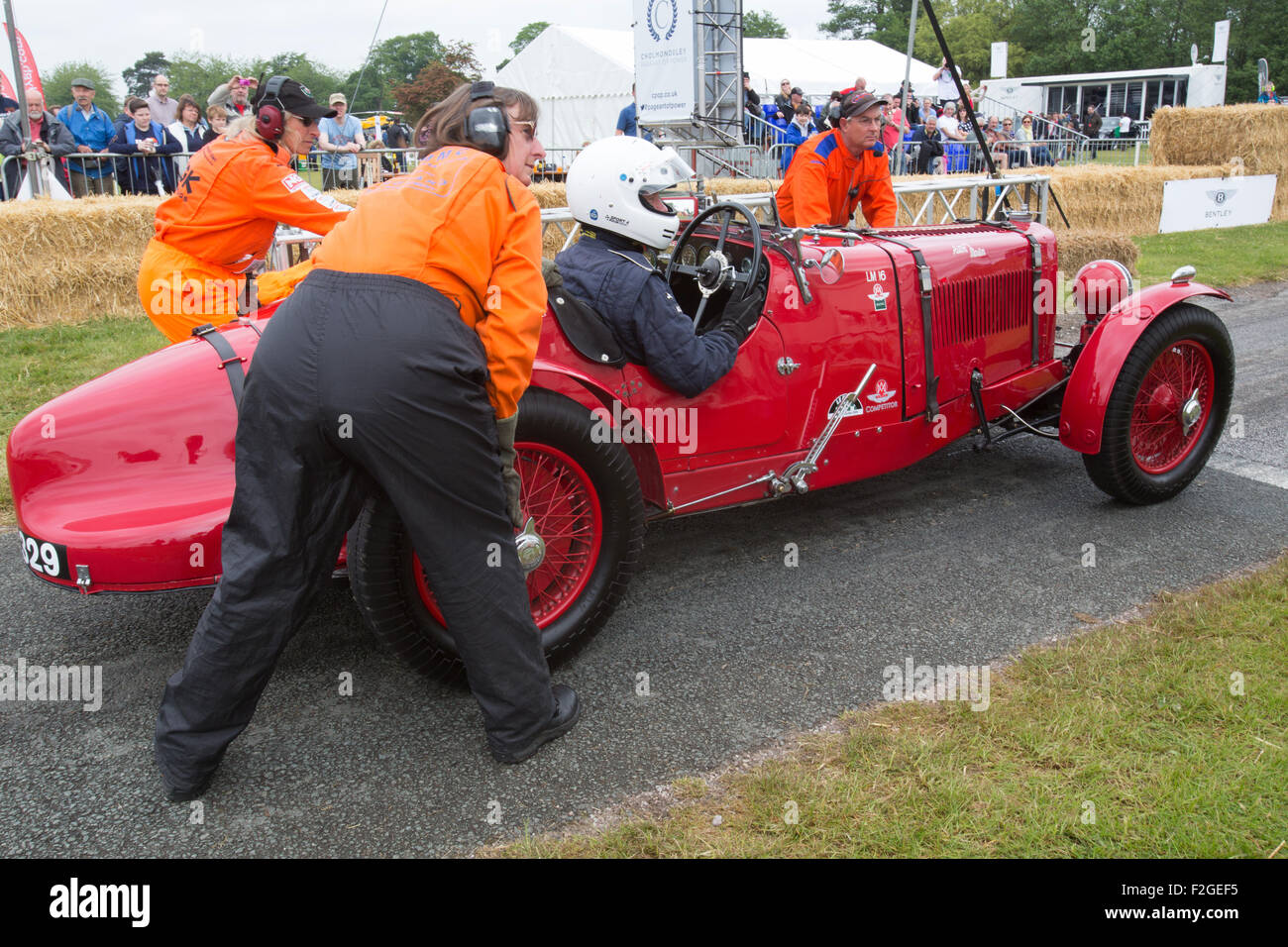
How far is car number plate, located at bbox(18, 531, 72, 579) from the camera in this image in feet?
9.44

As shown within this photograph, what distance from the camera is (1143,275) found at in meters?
11.2

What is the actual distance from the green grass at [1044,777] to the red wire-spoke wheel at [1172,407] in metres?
1.49

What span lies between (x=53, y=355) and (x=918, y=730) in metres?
7.36

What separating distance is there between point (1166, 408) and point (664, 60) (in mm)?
12912

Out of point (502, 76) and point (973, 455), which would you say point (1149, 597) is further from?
point (502, 76)

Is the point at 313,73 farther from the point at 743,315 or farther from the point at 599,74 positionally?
the point at 743,315

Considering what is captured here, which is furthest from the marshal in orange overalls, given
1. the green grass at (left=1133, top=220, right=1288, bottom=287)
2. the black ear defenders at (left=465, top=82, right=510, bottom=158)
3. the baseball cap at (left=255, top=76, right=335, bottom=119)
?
the green grass at (left=1133, top=220, right=1288, bottom=287)

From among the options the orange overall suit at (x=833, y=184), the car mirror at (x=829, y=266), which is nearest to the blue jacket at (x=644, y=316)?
the car mirror at (x=829, y=266)

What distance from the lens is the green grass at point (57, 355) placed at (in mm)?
6488

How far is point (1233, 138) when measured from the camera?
59.7 ft

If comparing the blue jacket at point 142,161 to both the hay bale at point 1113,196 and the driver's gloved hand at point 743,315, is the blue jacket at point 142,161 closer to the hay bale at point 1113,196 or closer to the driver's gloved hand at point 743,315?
the driver's gloved hand at point 743,315
